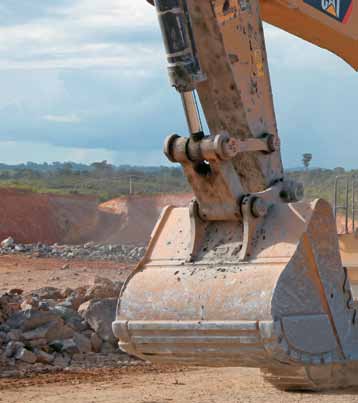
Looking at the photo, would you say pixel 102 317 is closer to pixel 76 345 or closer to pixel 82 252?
pixel 76 345

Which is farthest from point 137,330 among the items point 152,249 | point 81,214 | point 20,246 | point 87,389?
point 81,214

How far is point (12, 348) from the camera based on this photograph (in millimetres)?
12500

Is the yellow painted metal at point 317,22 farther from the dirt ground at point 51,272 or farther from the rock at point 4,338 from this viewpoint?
the dirt ground at point 51,272

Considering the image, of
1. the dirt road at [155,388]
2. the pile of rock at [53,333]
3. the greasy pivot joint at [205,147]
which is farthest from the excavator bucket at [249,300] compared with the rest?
the pile of rock at [53,333]

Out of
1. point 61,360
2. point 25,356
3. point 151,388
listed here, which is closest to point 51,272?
point 61,360

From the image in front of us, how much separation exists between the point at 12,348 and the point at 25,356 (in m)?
0.23

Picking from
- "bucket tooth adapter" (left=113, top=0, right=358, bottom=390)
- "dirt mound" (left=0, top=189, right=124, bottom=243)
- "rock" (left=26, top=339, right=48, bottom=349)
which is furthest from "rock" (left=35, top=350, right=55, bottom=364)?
"dirt mound" (left=0, top=189, right=124, bottom=243)

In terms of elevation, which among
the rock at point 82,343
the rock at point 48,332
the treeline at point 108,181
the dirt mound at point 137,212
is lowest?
the treeline at point 108,181

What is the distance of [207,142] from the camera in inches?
293

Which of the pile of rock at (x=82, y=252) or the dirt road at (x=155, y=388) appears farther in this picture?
the pile of rock at (x=82, y=252)

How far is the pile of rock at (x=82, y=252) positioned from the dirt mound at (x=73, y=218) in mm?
6029

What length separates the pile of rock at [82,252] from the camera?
97.7ft

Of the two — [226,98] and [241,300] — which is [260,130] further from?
[241,300]

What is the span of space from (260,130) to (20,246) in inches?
979
